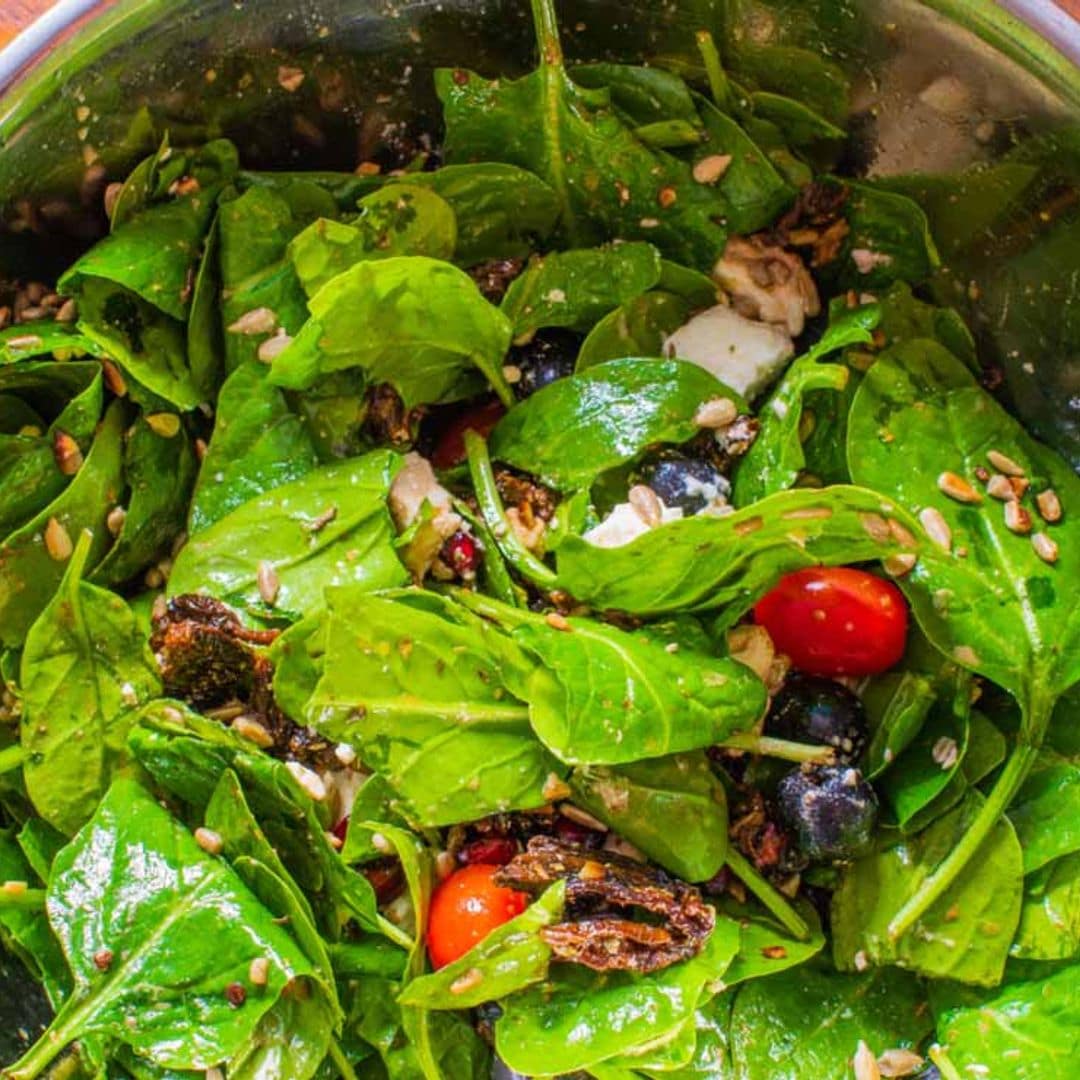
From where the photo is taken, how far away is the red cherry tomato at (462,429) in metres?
1.62

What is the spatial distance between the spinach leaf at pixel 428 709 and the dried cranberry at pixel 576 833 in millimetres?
50

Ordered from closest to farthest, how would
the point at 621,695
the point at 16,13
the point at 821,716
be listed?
the point at 621,695
the point at 821,716
the point at 16,13

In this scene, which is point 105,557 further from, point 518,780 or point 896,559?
point 896,559

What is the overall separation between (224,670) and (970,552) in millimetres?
730

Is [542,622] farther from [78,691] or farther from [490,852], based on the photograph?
[78,691]

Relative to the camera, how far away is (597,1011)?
1.39 meters

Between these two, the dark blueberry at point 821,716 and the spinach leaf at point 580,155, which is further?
the spinach leaf at point 580,155

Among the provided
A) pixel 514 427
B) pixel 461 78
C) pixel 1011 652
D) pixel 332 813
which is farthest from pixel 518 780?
pixel 461 78

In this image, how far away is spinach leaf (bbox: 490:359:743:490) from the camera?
4.91 ft

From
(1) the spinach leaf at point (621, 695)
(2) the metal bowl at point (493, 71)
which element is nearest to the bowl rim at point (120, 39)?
(2) the metal bowl at point (493, 71)

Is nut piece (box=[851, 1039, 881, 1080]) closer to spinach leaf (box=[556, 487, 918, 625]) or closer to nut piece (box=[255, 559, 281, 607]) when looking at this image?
spinach leaf (box=[556, 487, 918, 625])

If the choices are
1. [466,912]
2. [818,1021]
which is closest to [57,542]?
[466,912]

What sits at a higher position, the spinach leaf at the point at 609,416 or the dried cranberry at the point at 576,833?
the spinach leaf at the point at 609,416

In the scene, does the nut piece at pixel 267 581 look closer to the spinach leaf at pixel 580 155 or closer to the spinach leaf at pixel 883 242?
the spinach leaf at pixel 580 155
